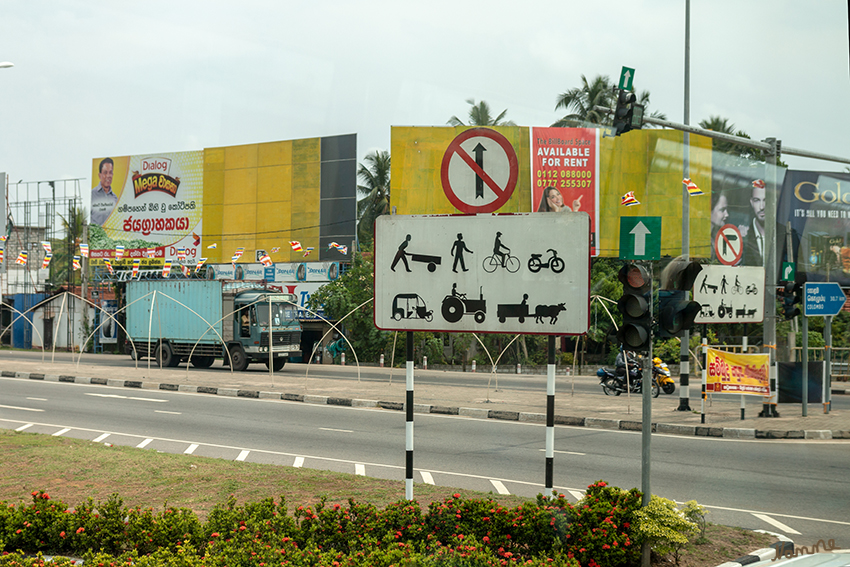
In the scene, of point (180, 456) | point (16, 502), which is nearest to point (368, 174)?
point (180, 456)

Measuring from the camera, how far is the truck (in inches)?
982

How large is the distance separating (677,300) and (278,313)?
70.0ft

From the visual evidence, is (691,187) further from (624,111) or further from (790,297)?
(624,111)

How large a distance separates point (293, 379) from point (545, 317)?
17440 millimetres

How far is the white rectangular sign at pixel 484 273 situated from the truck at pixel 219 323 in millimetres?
19266

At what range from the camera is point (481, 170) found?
533cm

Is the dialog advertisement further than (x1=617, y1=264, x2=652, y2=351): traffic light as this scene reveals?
Yes

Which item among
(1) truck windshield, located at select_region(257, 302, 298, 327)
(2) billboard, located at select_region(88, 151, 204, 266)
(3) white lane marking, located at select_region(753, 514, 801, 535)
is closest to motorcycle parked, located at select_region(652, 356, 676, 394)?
(3) white lane marking, located at select_region(753, 514, 801, 535)

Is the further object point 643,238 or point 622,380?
point 622,380

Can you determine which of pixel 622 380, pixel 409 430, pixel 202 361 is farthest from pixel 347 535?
pixel 202 361

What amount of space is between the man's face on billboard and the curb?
72.6ft

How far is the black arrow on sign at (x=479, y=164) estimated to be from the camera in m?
5.32

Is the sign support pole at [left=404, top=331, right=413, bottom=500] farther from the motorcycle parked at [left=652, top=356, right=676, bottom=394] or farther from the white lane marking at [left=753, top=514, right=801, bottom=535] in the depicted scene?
the motorcycle parked at [left=652, top=356, right=676, bottom=394]

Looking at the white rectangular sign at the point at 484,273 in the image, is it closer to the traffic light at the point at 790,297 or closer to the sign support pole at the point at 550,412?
the sign support pole at the point at 550,412
